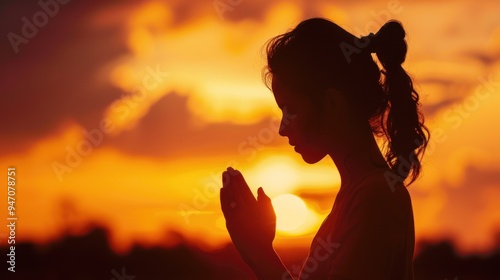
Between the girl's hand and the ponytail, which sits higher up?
the ponytail

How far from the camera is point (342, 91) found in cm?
408

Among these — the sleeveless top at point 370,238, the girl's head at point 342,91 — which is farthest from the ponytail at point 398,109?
the sleeveless top at point 370,238

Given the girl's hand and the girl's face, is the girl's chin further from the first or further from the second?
the girl's hand

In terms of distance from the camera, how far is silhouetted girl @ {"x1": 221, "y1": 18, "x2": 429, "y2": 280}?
384 centimetres

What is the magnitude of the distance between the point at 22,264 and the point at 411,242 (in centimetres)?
2883

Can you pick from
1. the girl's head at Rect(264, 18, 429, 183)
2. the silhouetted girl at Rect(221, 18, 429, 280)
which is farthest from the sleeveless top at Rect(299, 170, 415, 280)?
the girl's head at Rect(264, 18, 429, 183)

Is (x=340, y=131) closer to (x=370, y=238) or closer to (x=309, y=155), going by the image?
(x=309, y=155)

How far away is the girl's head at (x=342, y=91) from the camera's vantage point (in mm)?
4090

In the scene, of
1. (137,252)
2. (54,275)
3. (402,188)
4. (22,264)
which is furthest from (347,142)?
(137,252)

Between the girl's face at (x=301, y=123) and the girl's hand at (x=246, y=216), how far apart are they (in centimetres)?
31

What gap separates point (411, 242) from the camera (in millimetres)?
3881

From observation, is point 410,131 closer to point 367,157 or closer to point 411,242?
point 367,157

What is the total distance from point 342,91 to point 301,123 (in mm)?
263

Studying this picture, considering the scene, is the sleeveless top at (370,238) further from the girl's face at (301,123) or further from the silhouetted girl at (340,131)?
the girl's face at (301,123)
